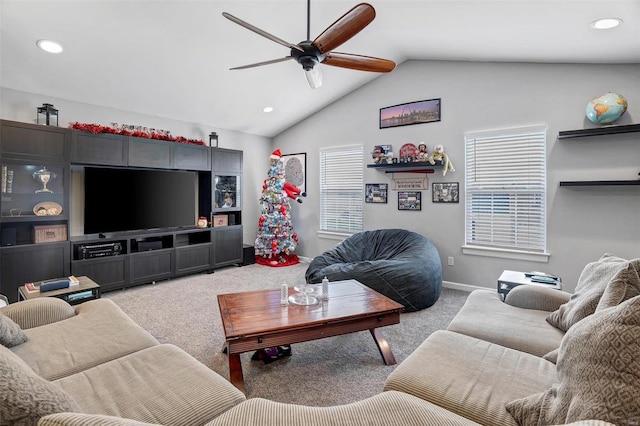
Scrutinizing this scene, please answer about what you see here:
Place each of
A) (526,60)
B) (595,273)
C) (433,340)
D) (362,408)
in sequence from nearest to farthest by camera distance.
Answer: (362,408) < (433,340) < (595,273) < (526,60)

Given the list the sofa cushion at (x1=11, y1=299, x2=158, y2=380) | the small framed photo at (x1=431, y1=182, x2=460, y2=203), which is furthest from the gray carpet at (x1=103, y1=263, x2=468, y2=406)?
the small framed photo at (x1=431, y1=182, x2=460, y2=203)

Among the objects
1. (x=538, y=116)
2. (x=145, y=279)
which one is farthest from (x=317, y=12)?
(x=145, y=279)

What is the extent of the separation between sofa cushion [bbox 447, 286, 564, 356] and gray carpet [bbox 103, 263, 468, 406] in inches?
27.2

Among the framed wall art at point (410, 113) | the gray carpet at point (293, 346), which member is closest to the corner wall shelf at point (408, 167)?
A: the framed wall art at point (410, 113)

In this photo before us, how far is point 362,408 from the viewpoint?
114 centimetres

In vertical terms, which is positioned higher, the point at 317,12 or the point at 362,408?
the point at 317,12

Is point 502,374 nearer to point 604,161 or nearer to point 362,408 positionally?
point 362,408

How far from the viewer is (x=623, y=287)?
131 centimetres

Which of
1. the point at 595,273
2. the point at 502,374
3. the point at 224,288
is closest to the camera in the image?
the point at 502,374

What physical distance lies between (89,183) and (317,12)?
134 inches

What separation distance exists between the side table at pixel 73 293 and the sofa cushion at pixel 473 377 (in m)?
2.90

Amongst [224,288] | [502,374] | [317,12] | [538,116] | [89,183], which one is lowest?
[224,288]

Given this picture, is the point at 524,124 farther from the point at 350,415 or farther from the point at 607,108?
the point at 350,415

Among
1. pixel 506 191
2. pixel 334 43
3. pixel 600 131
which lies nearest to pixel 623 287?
pixel 334 43
